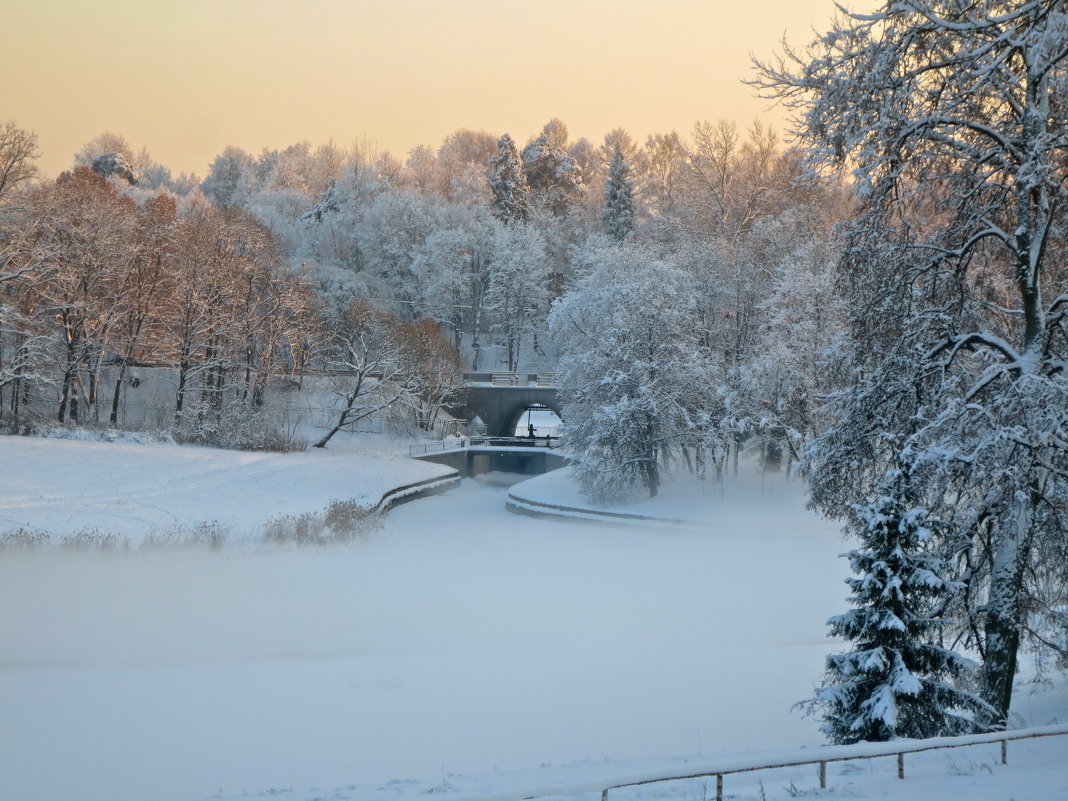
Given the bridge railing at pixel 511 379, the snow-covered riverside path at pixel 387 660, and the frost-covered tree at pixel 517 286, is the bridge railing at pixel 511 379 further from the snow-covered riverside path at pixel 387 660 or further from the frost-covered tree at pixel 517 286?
the snow-covered riverside path at pixel 387 660

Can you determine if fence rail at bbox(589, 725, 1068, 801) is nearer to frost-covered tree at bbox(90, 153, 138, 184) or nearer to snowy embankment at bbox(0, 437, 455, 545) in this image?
snowy embankment at bbox(0, 437, 455, 545)

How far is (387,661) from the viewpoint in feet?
55.0

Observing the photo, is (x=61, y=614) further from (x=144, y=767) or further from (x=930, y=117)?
(x=930, y=117)

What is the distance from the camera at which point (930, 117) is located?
9.63m

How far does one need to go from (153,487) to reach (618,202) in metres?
49.2

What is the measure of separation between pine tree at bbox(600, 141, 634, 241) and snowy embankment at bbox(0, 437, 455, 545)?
3868cm

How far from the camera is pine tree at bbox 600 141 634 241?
69625mm

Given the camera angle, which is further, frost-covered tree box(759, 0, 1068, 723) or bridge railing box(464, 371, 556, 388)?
bridge railing box(464, 371, 556, 388)

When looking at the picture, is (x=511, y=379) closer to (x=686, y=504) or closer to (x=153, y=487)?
(x=686, y=504)

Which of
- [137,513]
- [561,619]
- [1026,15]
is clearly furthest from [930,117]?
[137,513]

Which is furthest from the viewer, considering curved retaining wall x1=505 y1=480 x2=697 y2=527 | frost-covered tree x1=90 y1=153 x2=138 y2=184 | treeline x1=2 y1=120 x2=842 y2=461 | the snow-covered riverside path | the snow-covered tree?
frost-covered tree x1=90 y1=153 x2=138 y2=184

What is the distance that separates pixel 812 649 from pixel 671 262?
78.2ft

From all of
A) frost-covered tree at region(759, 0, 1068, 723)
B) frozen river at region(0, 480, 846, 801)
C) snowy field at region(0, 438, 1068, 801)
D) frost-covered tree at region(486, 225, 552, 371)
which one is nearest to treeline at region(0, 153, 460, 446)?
snowy field at region(0, 438, 1068, 801)

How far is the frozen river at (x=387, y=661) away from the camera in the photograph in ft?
38.8
